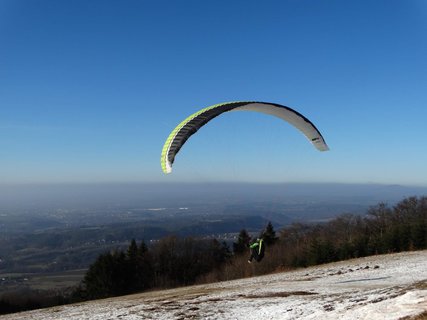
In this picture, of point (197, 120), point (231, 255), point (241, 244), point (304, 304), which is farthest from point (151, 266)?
point (304, 304)

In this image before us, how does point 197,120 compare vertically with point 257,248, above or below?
above

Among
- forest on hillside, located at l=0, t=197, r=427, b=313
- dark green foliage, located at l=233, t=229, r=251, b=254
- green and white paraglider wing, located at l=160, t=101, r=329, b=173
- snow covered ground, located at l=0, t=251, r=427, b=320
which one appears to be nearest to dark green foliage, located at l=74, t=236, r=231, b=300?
forest on hillside, located at l=0, t=197, r=427, b=313

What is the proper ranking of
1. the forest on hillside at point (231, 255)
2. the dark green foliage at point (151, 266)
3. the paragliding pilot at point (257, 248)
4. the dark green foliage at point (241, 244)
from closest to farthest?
the paragliding pilot at point (257, 248) < the forest on hillside at point (231, 255) < the dark green foliage at point (151, 266) < the dark green foliage at point (241, 244)

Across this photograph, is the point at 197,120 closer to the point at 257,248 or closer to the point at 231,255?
the point at 257,248

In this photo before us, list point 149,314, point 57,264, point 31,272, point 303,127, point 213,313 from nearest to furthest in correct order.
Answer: point 213,313
point 149,314
point 303,127
point 31,272
point 57,264

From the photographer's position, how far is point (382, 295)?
44.3 feet

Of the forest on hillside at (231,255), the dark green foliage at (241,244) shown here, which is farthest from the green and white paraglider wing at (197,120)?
the dark green foliage at (241,244)

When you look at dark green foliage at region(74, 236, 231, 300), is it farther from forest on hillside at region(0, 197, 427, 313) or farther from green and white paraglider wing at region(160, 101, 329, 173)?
green and white paraglider wing at region(160, 101, 329, 173)

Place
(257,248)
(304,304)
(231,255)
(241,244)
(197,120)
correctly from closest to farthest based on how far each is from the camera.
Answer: (304,304) → (197,120) → (257,248) → (241,244) → (231,255)

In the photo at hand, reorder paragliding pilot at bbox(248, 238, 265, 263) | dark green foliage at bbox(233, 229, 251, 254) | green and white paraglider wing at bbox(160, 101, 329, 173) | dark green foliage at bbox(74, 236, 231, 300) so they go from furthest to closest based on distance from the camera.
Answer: dark green foliage at bbox(233, 229, 251, 254), dark green foliage at bbox(74, 236, 231, 300), paragliding pilot at bbox(248, 238, 265, 263), green and white paraglider wing at bbox(160, 101, 329, 173)

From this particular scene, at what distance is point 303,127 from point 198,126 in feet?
17.7

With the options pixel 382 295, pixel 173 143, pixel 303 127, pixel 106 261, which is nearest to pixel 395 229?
pixel 303 127

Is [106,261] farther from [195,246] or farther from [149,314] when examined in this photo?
[149,314]

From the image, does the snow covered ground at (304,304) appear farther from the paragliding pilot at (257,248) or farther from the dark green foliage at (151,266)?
the dark green foliage at (151,266)
